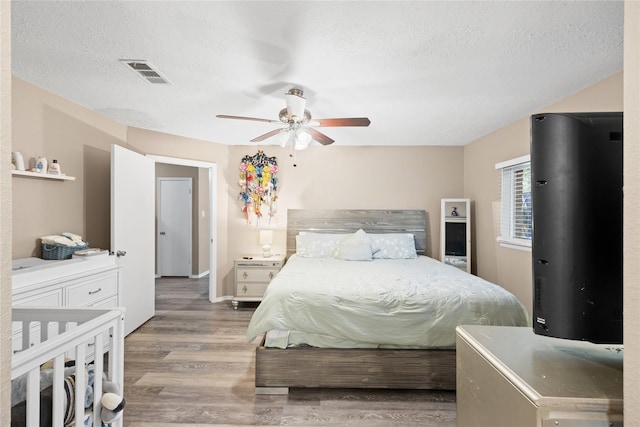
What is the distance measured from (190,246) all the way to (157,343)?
3.43m

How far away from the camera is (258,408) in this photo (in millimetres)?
2170

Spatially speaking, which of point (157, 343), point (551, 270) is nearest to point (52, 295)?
point (157, 343)

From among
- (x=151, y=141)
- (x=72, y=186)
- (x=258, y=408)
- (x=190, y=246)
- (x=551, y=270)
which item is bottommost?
(x=258, y=408)

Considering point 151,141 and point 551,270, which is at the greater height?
point 151,141

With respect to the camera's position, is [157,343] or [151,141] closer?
[157,343]

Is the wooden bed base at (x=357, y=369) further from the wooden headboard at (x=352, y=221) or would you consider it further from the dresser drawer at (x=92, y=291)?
the wooden headboard at (x=352, y=221)

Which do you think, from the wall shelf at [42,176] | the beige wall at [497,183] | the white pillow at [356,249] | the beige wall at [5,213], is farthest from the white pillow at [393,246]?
the beige wall at [5,213]

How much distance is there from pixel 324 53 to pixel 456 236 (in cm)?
338

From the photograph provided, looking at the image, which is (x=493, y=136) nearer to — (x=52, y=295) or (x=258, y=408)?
(x=258, y=408)

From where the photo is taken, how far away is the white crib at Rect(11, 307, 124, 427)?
3.39 feet

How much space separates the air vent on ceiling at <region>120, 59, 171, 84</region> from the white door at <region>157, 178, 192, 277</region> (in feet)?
13.6

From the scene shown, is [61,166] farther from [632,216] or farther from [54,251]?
[632,216]

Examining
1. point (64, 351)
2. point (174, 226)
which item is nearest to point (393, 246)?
point (64, 351)

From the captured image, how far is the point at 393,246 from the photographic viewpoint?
4281mm
